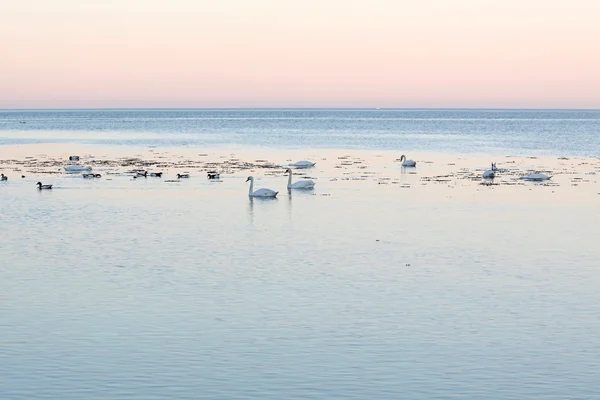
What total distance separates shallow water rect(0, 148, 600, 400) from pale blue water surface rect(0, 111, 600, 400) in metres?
0.06

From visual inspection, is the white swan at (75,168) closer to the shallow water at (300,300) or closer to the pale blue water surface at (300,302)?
the shallow water at (300,300)

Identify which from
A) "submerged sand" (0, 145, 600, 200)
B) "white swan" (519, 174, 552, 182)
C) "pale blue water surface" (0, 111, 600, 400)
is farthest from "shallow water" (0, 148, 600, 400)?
"submerged sand" (0, 145, 600, 200)

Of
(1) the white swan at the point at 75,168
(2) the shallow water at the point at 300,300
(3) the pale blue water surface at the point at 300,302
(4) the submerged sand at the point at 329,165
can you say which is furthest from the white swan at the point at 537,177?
(1) the white swan at the point at 75,168

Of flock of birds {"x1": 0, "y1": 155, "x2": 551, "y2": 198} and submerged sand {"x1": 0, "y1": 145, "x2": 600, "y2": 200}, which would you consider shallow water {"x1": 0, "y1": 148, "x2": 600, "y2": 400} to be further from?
submerged sand {"x1": 0, "y1": 145, "x2": 600, "y2": 200}

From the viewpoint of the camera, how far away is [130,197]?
44844mm

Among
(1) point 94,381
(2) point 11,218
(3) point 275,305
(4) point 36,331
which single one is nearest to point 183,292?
(3) point 275,305

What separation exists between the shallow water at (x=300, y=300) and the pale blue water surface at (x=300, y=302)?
6 cm

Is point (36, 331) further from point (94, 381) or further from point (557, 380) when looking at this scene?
point (557, 380)

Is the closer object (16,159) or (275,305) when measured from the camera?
(275,305)

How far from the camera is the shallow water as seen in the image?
16844 mm

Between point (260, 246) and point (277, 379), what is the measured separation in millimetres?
14208

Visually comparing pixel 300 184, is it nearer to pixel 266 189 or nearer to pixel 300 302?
pixel 266 189

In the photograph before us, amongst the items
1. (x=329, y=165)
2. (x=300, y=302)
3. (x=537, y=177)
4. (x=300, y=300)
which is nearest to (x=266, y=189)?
(x=537, y=177)

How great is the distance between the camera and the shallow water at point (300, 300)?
663 inches
